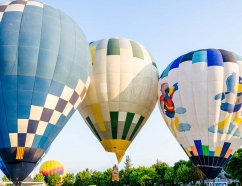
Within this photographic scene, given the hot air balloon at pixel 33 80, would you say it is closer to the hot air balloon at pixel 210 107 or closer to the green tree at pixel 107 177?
the hot air balloon at pixel 210 107

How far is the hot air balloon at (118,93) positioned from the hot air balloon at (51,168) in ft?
156

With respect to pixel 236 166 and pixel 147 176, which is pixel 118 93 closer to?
pixel 236 166

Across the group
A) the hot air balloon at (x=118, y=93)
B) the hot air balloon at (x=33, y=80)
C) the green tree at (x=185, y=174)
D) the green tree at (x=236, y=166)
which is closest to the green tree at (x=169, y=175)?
the green tree at (x=185, y=174)

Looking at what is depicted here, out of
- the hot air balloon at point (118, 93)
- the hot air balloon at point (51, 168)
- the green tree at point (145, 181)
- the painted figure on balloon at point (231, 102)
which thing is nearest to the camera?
the painted figure on balloon at point (231, 102)

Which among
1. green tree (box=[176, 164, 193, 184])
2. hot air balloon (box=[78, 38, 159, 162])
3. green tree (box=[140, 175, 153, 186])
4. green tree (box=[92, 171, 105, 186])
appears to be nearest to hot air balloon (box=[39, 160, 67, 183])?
green tree (box=[92, 171, 105, 186])

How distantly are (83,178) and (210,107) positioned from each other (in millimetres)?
49035

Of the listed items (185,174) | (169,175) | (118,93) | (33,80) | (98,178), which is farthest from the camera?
(98,178)

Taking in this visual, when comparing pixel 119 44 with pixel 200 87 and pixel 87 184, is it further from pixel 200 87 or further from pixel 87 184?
pixel 87 184

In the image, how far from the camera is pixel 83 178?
201ft

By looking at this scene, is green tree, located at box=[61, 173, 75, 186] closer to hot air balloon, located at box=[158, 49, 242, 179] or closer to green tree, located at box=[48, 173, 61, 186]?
green tree, located at box=[48, 173, 61, 186]

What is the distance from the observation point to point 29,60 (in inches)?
506

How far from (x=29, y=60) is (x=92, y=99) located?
573 centimetres

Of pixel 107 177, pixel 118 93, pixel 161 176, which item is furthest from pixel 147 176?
pixel 118 93

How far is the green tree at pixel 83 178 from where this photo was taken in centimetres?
5972
